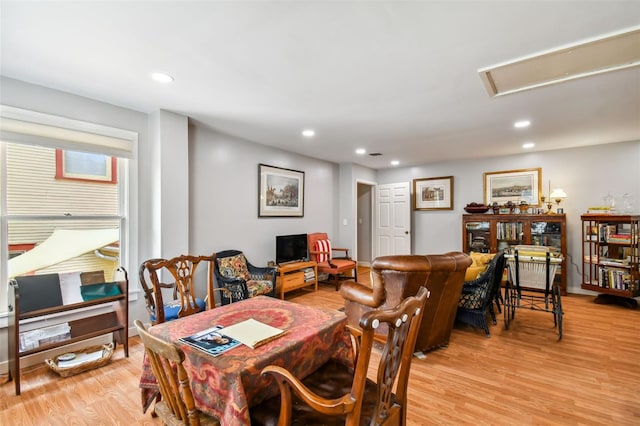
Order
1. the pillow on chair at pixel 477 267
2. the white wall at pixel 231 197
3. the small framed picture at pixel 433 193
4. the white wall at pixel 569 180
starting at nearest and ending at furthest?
the pillow on chair at pixel 477 267, the white wall at pixel 231 197, the white wall at pixel 569 180, the small framed picture at pixel 433 193

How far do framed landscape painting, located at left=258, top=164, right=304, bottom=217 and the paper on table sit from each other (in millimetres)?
3219

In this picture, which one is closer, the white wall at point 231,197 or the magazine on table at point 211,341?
the magazine on table at point 211,341

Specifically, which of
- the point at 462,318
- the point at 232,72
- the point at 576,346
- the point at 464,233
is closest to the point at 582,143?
the point at 464,233

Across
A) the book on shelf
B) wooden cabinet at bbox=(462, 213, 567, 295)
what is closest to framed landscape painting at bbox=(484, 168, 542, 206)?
wooden cabinet at bbox=(462, 213, 567, 295)

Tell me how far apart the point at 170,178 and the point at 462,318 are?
361cm

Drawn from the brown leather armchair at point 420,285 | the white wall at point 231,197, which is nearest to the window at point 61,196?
the white wall at point 231,197

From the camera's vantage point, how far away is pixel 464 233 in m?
5.55

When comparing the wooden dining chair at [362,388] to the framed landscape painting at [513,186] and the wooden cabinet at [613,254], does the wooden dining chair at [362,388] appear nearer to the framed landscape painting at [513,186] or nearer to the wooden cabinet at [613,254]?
the wooden cabinet at [613,254]

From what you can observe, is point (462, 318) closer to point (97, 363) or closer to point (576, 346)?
→ point (576, 346)

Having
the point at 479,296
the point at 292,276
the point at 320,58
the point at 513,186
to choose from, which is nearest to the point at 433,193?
the point at 513,186

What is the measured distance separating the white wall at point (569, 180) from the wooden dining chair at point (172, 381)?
231 inches

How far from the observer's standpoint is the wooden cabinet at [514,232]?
15.6 feet

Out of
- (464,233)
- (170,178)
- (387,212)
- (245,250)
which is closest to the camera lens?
(170,178)

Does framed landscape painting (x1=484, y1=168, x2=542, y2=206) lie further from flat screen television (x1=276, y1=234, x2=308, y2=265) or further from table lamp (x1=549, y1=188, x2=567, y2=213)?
flat screen television (x1=276, y1=234, x2=308, y2=265)
